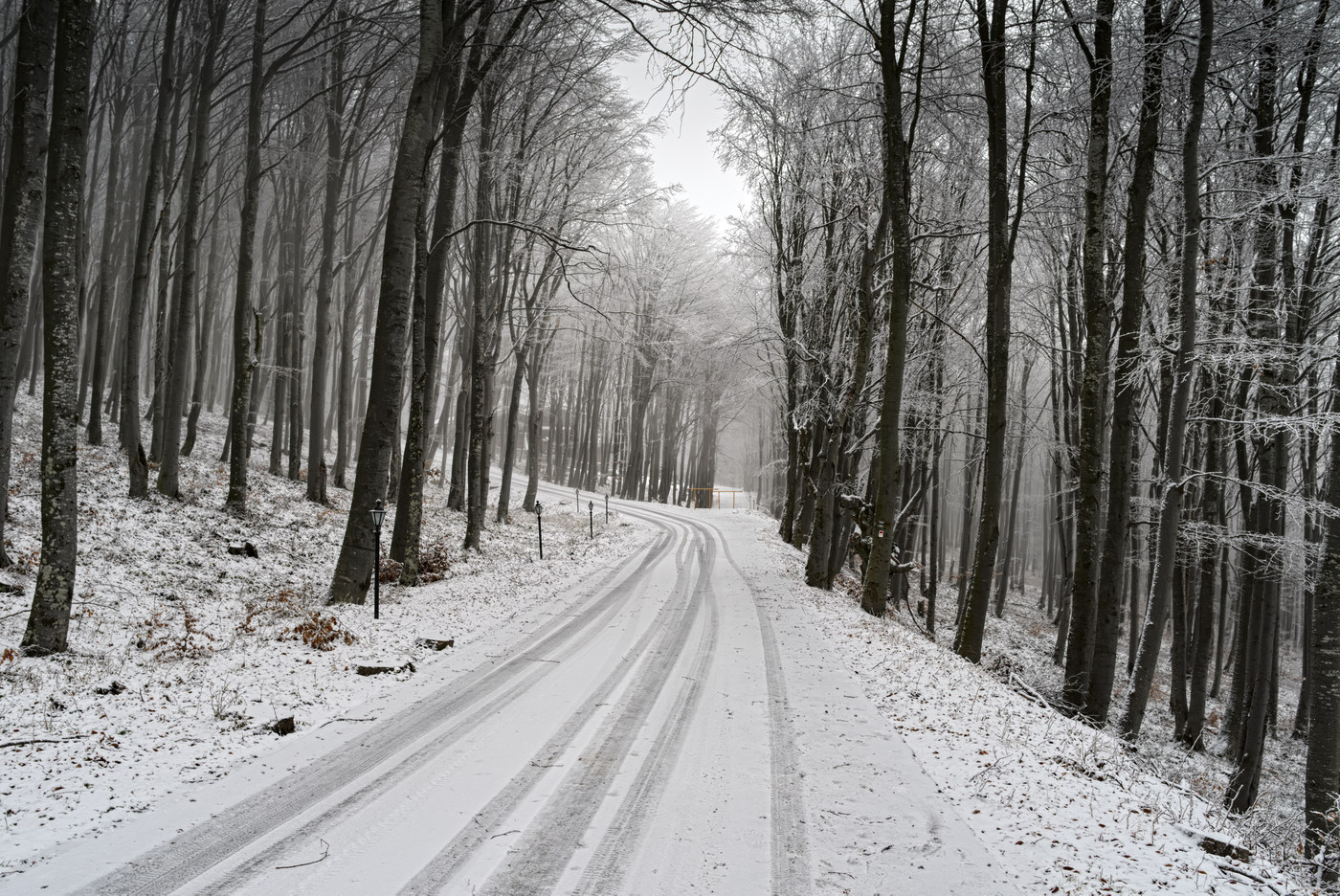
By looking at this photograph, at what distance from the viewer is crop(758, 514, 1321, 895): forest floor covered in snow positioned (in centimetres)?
354

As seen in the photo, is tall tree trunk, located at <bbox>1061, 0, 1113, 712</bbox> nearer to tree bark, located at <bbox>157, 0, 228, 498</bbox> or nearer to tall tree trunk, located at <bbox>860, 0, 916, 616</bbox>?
tall tree trunk, located at <bbox>860, 0, 916, 616</bbox>

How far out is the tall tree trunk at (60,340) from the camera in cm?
599

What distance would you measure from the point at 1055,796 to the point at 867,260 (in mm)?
11496

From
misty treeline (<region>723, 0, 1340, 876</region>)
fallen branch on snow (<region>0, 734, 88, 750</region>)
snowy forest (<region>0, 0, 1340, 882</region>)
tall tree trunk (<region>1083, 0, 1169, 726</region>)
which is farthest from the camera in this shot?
tall tree trunk (<region>1083, 0, 1169, 726</region>)

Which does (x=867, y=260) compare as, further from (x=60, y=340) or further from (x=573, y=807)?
(x=60, y=340)

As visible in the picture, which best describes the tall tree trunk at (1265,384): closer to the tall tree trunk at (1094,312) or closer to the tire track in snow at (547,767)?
the tall tree trunk at (1094,312)

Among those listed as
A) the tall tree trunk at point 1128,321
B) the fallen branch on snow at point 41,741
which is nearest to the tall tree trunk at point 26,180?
the fallen branch on snow at point 41,741

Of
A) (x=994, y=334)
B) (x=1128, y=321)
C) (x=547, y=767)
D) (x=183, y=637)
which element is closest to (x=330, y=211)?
(x=183, y=637)

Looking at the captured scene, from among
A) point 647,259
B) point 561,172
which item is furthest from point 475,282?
point 647,259

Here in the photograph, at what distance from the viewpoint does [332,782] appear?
4.29m

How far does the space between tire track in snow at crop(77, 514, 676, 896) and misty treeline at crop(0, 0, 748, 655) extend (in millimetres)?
3607

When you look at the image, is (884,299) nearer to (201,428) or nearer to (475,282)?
(475,282)

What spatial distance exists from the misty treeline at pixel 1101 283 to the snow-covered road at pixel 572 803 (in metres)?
3.09

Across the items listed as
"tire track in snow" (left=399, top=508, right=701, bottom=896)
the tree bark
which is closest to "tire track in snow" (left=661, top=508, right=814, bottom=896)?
"tire track in snow" (left=399, top=508, right=701, bottom=896)
